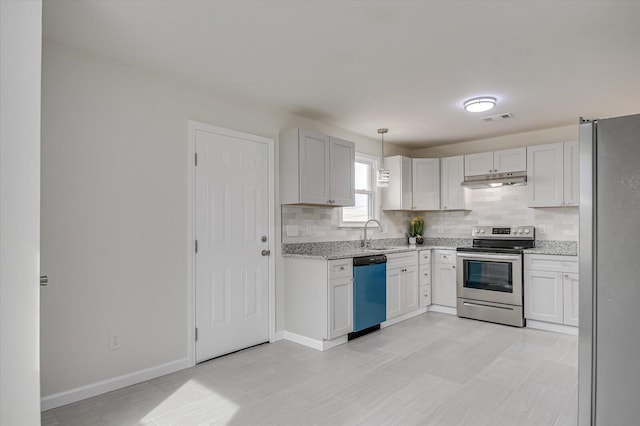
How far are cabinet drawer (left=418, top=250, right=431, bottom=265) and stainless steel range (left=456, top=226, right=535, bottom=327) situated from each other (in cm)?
40

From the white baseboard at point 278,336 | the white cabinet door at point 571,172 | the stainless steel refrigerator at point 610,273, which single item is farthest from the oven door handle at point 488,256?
the stainless steel refrigerator at point 610,273

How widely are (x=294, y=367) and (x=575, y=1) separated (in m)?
3.14

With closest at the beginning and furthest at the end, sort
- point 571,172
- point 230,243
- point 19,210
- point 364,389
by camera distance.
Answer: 1. point 19,210
2. point 364,389
3. point 230,243
4. point 571,172

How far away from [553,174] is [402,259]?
2.07 metres

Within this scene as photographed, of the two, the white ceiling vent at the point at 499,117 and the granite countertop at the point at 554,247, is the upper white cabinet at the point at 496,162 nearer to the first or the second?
the white ceiling vent at the point at 499,117

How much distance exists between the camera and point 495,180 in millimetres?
5012

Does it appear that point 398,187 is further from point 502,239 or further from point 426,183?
point 502,239

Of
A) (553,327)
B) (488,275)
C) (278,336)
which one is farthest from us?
(488,275)

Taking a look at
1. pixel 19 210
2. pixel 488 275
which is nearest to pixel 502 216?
pixel 488 275

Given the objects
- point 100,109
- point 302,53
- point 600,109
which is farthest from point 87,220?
point 600,109

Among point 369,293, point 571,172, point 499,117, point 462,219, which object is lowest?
point 369,293

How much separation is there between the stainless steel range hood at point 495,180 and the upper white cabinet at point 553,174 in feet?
0.38

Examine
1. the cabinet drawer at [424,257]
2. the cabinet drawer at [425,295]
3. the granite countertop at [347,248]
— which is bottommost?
the cabinet drawer at [425,295]

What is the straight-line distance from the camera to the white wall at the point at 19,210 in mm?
1668
